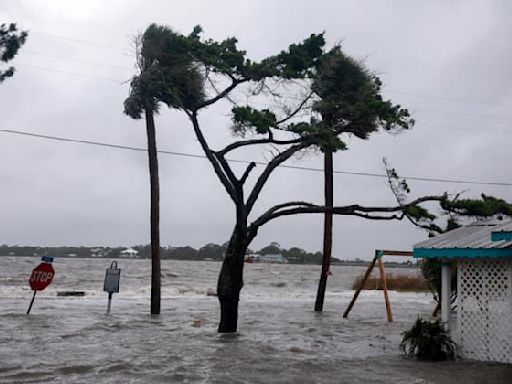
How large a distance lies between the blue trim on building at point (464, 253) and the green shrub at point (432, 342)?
1.30 metres

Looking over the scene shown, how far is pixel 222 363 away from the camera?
11750mm

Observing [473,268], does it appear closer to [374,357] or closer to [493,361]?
[493,361]

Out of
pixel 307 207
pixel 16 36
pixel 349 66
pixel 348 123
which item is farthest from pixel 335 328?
pixel 16 36

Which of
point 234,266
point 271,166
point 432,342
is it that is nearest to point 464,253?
point 432,342

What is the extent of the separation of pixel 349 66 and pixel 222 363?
8.84 metres

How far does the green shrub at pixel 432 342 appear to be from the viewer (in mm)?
12125

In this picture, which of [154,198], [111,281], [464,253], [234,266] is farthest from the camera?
[111,281]

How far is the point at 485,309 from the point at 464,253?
1.10 m

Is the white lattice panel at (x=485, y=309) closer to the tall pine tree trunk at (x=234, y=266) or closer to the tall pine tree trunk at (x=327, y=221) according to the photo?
the tall pine tree trunk at (x=234, y=266)

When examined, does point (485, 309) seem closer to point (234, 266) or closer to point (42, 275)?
point (234, 266)

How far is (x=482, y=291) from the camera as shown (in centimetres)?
1186

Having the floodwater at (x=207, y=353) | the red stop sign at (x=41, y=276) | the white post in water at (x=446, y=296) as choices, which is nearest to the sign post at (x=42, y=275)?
the red stop sign at (x=41, y=276)

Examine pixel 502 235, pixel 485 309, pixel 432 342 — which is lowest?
pixel 432 342

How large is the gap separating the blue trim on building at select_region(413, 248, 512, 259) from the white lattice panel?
47cm
